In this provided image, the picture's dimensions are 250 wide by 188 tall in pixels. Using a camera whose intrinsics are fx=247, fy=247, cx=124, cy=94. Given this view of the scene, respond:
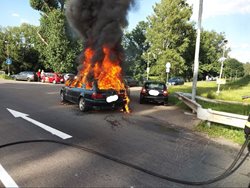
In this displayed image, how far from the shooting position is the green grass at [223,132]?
7389mm

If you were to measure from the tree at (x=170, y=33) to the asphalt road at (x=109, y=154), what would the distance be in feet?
120

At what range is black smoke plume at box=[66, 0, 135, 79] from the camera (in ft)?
39.5

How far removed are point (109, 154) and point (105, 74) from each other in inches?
228

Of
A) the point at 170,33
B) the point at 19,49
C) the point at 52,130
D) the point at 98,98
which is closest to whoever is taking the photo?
the point at 52,130

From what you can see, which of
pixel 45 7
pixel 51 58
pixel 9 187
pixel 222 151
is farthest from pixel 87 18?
pixel 45 7

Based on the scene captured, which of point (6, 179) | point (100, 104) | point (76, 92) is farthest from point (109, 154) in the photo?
point (76, 92)

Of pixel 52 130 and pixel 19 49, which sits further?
pixel 19 49

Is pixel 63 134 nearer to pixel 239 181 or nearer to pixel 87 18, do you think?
pixel 239 181

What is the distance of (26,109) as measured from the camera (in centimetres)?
1053

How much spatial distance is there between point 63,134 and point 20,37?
172ft

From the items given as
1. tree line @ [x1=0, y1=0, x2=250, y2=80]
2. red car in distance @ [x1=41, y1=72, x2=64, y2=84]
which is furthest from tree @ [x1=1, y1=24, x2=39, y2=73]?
red car in distance @ [x1=41, y1=72, x2=64, y2=84]

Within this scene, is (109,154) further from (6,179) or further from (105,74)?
(105,74)

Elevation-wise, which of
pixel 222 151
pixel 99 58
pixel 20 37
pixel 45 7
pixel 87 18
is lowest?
pixel 222 151

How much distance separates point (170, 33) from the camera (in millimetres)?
44188
